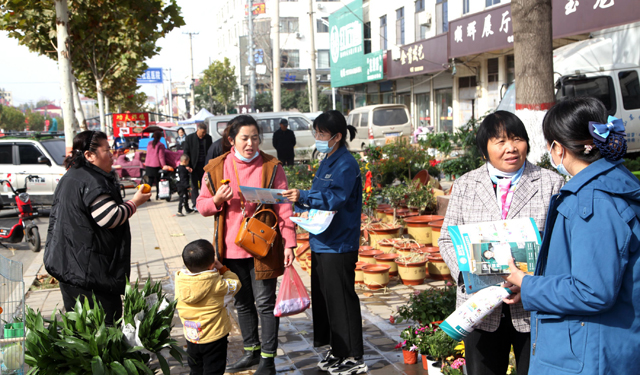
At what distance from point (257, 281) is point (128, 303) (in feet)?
3.01

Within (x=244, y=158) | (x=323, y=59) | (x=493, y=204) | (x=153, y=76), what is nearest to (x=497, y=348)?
(x=493, y=204)

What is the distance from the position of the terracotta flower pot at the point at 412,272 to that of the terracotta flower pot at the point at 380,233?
938mm

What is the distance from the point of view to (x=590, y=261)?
1.70 m

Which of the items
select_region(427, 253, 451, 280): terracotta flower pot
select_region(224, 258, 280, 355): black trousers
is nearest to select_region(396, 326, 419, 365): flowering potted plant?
select_region(224, 258, 280, 355): black trousers

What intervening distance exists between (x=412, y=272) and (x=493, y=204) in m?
3.49

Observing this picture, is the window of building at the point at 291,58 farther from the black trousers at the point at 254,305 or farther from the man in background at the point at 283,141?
the black trousers at the point at 254,305

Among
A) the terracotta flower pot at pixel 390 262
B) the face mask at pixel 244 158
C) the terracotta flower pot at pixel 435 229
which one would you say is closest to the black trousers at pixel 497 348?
the face mask at pixel 244 158

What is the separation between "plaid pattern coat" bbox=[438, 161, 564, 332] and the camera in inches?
99.2

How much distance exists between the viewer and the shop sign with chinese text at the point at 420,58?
821 inches

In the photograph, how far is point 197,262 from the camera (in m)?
3.25

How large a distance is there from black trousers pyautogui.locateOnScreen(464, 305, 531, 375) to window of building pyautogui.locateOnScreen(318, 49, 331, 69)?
171ft

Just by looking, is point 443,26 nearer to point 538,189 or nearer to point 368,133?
point 368,133

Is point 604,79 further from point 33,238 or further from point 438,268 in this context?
point 33,238

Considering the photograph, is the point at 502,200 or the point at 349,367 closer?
the point at 502,200
